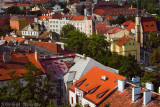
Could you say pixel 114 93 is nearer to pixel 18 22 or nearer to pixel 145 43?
pixel 145 43

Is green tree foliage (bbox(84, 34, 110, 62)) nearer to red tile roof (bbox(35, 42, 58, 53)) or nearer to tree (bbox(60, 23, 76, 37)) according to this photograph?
red tile roof (bbox(35, 42, 58, 53))

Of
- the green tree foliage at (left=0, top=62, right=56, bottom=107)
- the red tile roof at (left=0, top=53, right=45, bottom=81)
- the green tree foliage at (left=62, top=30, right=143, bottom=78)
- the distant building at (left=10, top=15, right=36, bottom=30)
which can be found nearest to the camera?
the green tree foliage at (left=0, top=62, right=56, bottom=107)

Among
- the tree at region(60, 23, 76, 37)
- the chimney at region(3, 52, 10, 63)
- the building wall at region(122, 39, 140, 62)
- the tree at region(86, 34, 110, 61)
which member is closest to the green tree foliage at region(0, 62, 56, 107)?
the chimney at region(3, 52, 10, 63)

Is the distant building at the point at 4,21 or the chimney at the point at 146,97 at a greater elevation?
the chimney at the point at 146,97

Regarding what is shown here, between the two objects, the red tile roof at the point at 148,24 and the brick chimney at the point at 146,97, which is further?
the red tile roof at the point at 148,24

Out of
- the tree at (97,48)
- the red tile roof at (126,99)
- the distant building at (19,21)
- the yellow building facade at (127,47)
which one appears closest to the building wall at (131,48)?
the yellow building facade at (127,47)

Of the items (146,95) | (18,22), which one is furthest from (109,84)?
(18,22)

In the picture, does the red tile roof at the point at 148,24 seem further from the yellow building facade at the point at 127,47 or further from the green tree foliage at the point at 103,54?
the green tree foliage at the point at 103,54
